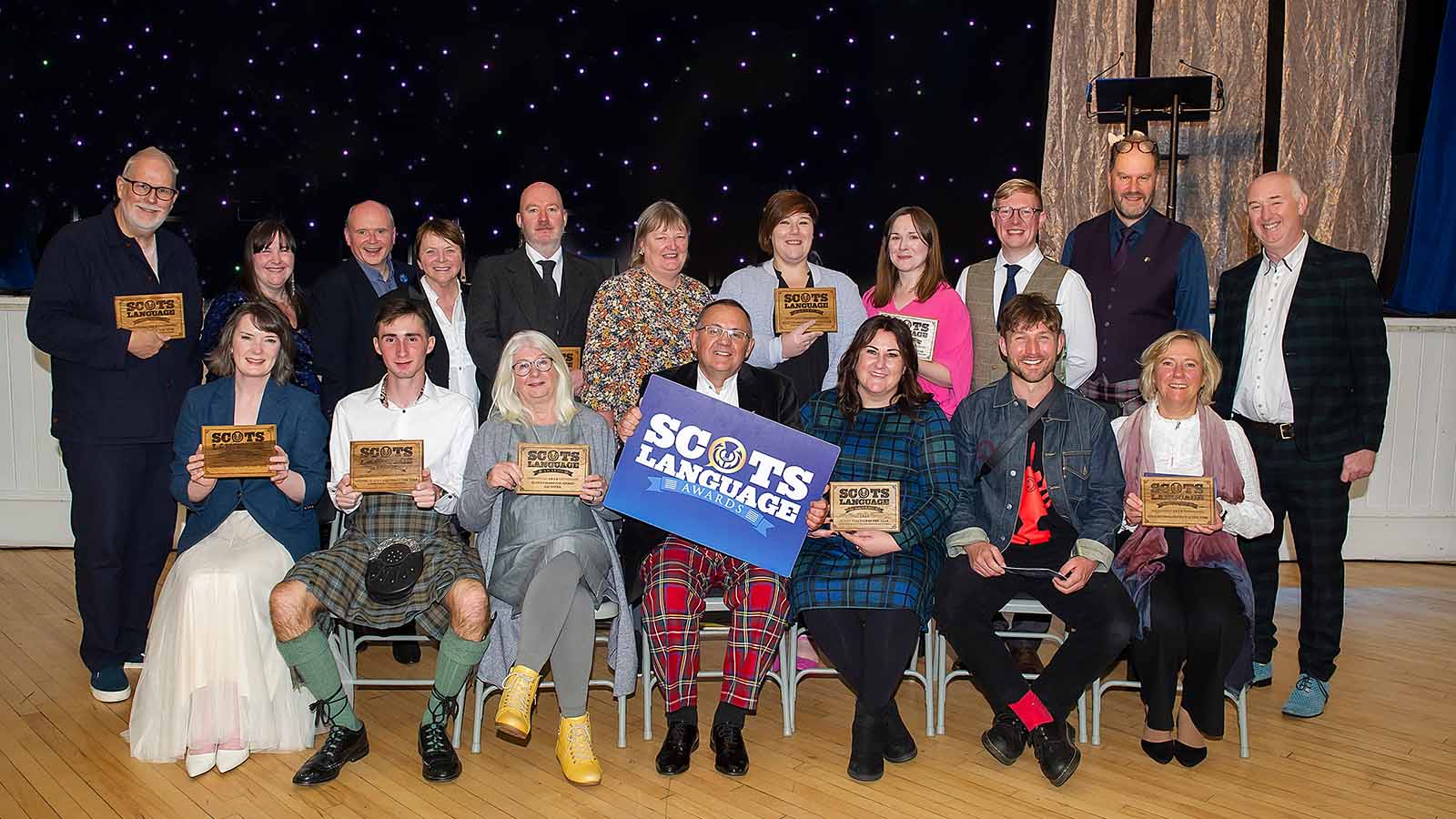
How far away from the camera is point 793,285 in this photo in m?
4.06

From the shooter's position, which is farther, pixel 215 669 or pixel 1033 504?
pixel 1033 504

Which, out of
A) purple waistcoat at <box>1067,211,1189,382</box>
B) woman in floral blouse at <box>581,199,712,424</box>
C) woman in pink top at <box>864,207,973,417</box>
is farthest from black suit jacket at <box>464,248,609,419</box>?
purple waistcoat at <box>1067,211,1189,382</box>

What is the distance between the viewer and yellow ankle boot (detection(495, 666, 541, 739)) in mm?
3088

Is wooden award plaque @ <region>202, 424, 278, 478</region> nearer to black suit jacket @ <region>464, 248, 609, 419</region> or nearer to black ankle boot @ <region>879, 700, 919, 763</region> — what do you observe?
black suit jacket @ <region>464, 248, 609, 419</region>

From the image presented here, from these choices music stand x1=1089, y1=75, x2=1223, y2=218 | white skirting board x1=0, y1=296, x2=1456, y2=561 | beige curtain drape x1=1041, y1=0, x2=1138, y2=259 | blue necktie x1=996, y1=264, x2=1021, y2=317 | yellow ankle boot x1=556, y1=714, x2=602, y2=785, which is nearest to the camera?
yellow ankle boot x1=556, y1=714, x2=602, y2=785

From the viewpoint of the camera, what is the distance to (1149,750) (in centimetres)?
342

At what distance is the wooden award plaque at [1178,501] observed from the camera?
10.8 feet

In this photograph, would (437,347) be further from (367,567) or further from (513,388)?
(367,567)

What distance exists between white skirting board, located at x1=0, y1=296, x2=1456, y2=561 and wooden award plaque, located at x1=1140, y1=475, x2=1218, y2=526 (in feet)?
10.7

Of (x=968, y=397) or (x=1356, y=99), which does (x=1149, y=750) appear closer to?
(x=968, y=397)

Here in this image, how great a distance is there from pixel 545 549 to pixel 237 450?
1.01 meters

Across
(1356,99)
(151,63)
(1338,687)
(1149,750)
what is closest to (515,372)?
(1149,750)

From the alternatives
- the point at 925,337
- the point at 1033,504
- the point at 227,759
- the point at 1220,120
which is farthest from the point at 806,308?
the point at 1220,120

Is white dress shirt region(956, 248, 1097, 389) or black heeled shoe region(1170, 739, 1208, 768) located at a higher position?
white dress shirt region(956, 248, 1097, 389)
